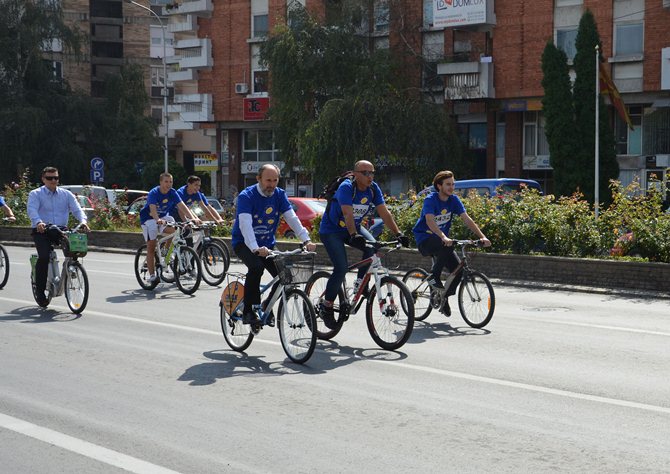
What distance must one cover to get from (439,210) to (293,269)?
354 cm

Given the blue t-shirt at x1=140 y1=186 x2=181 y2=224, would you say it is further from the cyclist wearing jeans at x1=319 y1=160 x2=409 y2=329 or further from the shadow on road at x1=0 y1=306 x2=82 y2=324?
the cyclist wearing jeans at x1=319 y1=160 x2=409 y2=329

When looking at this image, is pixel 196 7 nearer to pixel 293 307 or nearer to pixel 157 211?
pixel 157 211

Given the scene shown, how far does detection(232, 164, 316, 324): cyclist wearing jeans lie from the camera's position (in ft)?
32.2

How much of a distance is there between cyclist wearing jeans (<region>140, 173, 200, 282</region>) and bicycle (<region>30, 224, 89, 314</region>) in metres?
3.12

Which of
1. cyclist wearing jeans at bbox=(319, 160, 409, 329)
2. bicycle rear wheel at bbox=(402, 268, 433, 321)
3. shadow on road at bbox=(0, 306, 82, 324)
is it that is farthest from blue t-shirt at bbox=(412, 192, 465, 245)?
shadow on road at bbox=(0, 306, 82, 324)

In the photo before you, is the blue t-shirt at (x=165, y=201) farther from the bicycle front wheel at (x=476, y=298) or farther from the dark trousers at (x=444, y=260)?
the bicycle front wheel at (x=476, y=298)

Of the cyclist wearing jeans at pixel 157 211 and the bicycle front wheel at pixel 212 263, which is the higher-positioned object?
the cyclist wearing jeans at pixel 157 211

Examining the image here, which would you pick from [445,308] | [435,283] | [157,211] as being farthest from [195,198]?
[445,308]

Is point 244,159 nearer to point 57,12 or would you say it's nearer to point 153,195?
point 57,12

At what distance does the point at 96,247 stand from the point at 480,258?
13.9 metres

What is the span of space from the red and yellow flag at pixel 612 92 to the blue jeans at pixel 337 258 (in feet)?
102

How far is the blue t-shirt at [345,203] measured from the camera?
1096 centimetres

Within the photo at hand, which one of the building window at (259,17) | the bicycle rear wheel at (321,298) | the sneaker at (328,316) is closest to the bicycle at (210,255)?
the bicycle rear wheel at (321,298)

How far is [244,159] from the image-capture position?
59.9m
